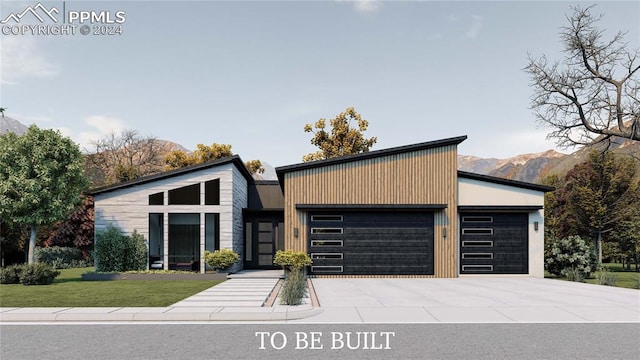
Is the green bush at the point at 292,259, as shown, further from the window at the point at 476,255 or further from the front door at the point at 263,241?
the window at the point at 476,255

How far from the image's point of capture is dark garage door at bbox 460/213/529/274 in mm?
21766

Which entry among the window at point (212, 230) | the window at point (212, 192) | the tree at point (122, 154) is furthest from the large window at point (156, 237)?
the tree at point (122, 154)

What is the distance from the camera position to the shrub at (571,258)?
21.3 metres

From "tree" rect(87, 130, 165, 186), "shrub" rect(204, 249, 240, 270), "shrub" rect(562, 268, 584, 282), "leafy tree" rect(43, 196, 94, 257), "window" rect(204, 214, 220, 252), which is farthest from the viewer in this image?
"tree" rect(87, 130, 165, 186)

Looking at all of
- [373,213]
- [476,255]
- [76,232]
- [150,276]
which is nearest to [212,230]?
[150,276]

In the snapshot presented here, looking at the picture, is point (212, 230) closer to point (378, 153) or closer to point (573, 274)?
point (378, 153)

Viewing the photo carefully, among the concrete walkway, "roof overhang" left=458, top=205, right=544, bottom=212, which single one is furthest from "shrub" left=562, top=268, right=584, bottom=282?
"roof overhang" left=458, top=205, right=544, bottom=212

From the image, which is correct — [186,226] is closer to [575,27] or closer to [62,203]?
[62,203]

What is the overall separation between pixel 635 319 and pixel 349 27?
18.2m

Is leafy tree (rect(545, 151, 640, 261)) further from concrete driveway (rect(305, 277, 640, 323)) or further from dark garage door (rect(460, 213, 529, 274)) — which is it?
concrete driveway (rect(305, 277, 640, 323))

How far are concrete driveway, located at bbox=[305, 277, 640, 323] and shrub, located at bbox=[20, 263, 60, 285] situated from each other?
32.2 feet

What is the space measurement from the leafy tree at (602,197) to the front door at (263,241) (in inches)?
929

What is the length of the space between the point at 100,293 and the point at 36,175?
7.87 meters
